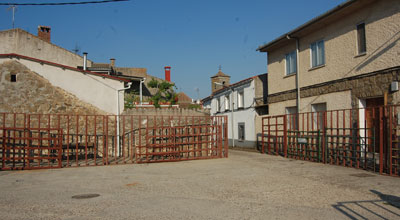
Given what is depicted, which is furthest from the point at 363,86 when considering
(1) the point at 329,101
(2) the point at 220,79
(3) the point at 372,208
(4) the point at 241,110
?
(2) the point at 220,79

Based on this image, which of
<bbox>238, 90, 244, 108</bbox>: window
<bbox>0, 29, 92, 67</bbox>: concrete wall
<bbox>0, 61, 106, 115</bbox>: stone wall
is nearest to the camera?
<bbox>0, 61, 106, 115</bbox>: stone wall

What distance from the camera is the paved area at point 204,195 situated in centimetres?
581

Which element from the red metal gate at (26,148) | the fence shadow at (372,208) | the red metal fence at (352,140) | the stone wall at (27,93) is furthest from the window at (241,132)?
the fence shadow at (372,208)

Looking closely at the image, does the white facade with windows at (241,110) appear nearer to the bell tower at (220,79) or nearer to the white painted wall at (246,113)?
the white painted wall at (246,113)

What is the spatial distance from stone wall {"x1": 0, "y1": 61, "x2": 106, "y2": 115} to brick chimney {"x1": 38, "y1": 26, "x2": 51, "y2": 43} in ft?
44.9

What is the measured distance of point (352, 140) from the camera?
41.1 ft

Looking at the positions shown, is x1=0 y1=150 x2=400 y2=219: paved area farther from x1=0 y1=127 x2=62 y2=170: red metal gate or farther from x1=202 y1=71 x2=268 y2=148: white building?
x1=202 y1=71 x2=268 y2=148: white building

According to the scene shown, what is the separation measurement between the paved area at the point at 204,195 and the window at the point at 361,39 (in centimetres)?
490

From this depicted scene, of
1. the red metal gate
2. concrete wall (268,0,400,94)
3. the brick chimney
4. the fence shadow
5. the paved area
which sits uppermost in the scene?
the brick chimney

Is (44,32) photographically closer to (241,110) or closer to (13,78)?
(13,78)

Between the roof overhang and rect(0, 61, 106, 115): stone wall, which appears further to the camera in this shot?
rect(0, 61, 106, 115): stone wall

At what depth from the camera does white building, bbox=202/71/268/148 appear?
21.9 meters

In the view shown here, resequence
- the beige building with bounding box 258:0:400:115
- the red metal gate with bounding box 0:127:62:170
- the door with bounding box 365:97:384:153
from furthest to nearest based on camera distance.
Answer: the red metal gate with bounding box 0:127:62:170 → the door with bounding box 365:97:384:153 → the beige building with bounding box 258:0:400:115

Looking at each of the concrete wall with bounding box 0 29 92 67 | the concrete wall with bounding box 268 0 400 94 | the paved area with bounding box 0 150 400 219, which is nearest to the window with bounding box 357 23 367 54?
the concrete wall with bounding box 268 0 400 94
